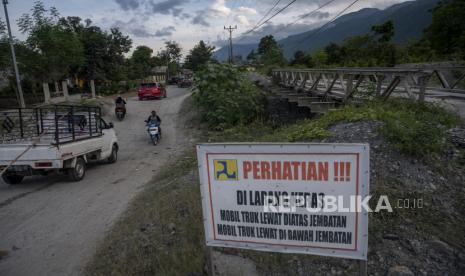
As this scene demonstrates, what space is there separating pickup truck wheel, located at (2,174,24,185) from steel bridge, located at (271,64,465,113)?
9.48 metres

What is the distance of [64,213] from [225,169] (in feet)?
17.4

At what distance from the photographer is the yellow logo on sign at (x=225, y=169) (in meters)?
2.93

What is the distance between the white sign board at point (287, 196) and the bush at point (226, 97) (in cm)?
1203

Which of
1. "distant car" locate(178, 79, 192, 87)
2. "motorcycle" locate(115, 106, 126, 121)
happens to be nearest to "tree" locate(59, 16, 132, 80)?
"distant car" locate(178, 79, 192, 87)

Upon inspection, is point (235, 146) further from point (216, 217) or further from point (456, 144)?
point (456, 144)

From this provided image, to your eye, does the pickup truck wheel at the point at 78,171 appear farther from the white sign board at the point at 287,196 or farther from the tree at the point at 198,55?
the tree at the point at 198,55

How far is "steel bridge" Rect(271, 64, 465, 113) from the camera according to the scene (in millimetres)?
7691

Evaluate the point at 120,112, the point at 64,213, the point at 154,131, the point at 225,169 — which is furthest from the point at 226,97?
the point at 225,169

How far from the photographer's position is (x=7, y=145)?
27.6ft

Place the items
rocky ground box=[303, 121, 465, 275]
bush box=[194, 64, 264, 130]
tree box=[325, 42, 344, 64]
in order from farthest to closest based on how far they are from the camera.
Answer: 1. tree box=[325, 42, 344, 64]
2. bush box=[194, 64, 264, 130]
3. rocky ground box=[303, 121, 465, 275]

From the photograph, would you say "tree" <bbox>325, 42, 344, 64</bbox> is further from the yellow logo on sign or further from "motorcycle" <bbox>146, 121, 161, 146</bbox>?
the yellow logo on sign

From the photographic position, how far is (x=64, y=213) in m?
6.80

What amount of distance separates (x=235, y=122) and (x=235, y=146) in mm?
12753

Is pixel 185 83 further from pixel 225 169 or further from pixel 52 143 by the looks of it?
pixel 225 169
